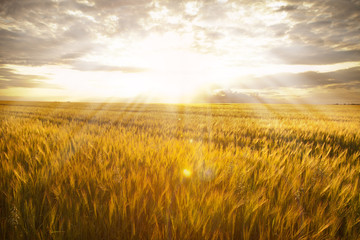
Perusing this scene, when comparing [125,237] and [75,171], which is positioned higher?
[75,171]

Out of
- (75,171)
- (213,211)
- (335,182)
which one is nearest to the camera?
(213,211)

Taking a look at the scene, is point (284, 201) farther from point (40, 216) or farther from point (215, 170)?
point (40, 216)

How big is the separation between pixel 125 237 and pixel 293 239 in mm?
934

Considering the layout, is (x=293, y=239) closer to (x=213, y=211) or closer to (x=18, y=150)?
(x=213, y=211)

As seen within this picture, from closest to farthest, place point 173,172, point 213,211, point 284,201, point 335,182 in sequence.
Result: point 213,211
point 284,201
point 335,182
point 173,172

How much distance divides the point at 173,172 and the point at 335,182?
1.43 meters

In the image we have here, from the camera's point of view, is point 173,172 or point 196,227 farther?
point 173,172

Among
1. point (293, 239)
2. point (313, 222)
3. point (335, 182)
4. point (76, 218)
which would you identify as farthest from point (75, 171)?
point (335, 182)

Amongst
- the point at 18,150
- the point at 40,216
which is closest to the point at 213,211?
the point at 40,216

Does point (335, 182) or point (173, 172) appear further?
point (173, 172)

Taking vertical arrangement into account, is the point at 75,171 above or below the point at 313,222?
above

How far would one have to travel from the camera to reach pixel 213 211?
107cm

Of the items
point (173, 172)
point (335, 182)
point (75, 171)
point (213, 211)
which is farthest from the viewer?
point (173, 172)

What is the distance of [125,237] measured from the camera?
96 centimetres
